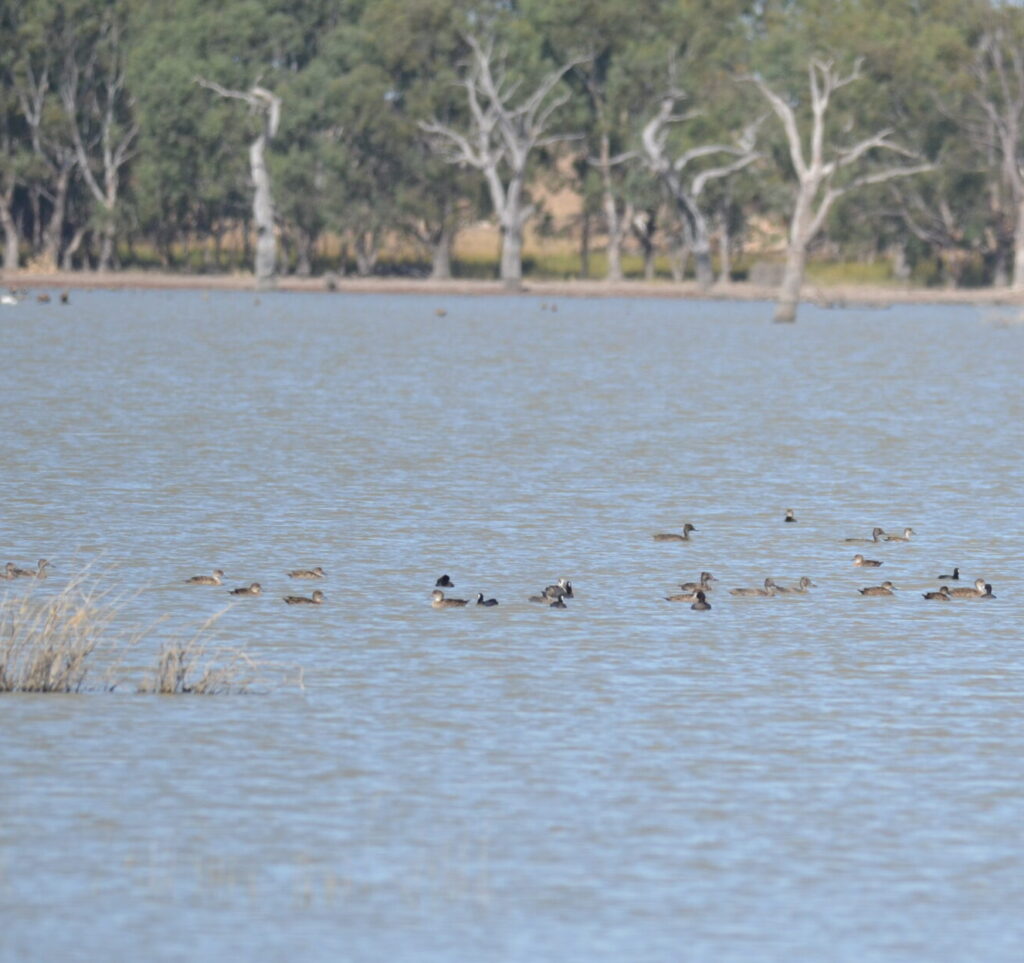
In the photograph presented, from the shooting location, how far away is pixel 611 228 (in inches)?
5182

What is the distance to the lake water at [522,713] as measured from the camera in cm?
1234

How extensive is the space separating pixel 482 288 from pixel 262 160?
776 inches

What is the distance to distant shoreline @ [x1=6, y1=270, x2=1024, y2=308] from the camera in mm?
129000

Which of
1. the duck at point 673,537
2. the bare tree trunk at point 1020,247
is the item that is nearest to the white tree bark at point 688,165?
the bare tree trunk at point 1020,247

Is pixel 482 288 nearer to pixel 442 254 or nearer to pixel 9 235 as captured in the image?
pixel 442 254

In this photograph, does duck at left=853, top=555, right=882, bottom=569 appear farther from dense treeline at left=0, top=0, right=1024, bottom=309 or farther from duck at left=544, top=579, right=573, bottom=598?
dense treeline at left=0, top=0, right=1024, bottom=309

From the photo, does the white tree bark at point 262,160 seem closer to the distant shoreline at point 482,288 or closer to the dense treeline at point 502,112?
the dense treeline at point 502,112

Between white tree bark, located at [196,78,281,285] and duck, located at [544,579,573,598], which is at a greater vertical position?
white tree bark, located at [196,78,281,285]

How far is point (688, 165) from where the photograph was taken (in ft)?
419

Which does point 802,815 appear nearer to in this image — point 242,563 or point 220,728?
point 220,728

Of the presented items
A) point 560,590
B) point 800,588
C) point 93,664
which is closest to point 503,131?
point 800,588

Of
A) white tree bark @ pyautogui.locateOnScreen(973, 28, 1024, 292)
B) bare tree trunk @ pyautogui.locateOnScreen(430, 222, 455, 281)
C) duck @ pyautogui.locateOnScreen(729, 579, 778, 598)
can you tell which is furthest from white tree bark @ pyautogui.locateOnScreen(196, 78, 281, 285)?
duck @ pyautogui.locateOnScreen(729, 579, 778, 598)

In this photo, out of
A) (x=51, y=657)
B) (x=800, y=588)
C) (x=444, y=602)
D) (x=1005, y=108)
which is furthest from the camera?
(x=1005, y=108)

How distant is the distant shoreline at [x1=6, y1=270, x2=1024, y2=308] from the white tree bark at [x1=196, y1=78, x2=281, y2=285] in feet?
17.2
